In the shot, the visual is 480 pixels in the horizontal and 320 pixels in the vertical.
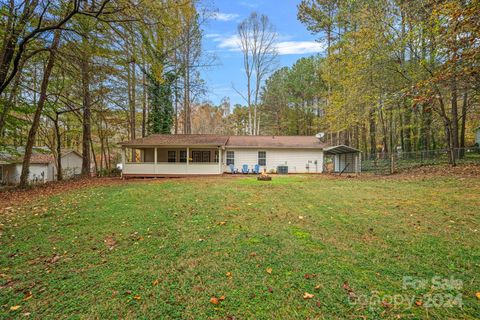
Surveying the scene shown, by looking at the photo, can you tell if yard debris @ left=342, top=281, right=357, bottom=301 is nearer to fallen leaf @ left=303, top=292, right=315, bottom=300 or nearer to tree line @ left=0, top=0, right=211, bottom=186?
fallen leaf @ left=303, top=292, right=315, bottom=300

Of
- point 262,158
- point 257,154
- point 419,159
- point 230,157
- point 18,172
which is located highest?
point 257,154

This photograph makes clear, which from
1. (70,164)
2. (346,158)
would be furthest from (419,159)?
(70,164)

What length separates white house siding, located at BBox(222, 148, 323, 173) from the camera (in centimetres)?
1825

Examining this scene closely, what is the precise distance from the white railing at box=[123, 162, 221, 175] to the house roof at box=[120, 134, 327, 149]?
1386mm

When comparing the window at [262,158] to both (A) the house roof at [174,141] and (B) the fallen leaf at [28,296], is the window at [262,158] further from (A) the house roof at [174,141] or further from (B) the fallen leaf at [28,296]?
(B) the fallen leaf at [28,296]

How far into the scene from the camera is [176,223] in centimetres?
497

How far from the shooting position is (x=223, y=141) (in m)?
16.5

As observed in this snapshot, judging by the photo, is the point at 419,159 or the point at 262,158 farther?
the point at 262,158

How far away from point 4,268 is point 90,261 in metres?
1.26

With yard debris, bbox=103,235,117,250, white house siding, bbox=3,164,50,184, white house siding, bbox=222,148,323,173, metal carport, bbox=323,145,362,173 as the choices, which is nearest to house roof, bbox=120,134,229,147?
white house siding, bbox=222,148,323,173

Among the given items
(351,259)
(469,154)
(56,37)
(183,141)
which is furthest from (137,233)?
(469,154)

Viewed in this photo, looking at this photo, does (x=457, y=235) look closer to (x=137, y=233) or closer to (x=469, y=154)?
Answer: (x=137, y=233)

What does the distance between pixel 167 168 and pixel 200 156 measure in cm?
317

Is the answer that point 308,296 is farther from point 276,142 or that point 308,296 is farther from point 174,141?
point 276,142
